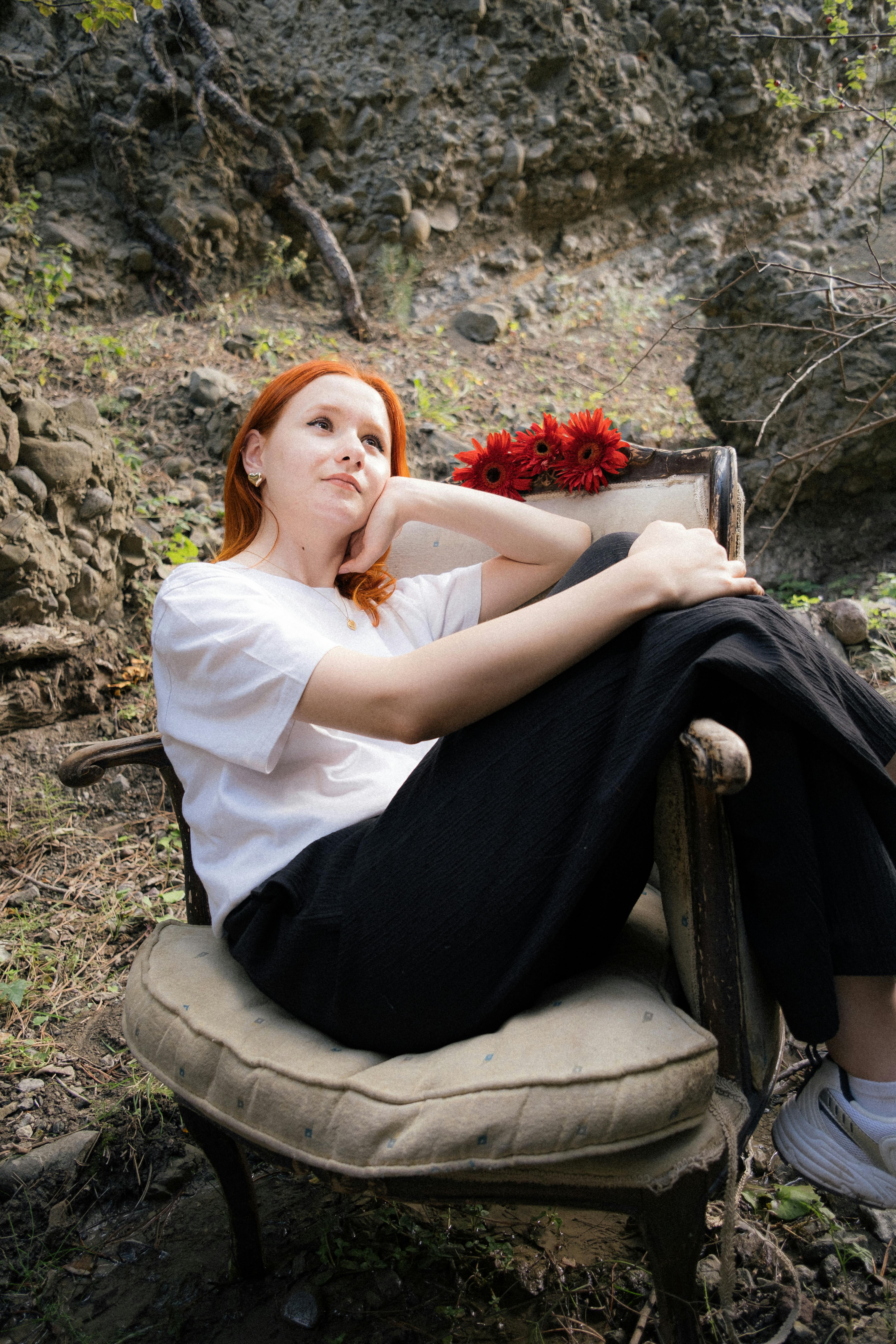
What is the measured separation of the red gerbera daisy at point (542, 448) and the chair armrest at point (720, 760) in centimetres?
127

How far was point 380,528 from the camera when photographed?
174cm

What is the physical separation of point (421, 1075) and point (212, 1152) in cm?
70

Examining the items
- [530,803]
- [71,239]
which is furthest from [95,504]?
[71,239]

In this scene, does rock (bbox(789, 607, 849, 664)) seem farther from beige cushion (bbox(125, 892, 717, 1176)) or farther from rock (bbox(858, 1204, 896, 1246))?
beige cushion (bbox(125, 892, 717, 1176))

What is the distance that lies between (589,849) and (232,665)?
0.61 m

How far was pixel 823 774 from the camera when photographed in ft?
3.51

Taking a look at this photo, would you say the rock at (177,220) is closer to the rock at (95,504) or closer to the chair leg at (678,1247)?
the rock at (95,504)

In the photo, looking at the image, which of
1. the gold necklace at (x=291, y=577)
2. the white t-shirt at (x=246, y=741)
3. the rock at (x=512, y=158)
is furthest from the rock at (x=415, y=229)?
the white t-shirt at (x=246, y=741)

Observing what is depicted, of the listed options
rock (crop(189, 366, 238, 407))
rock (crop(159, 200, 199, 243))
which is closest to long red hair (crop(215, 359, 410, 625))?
rock (crop(189, 366, 238, 407))

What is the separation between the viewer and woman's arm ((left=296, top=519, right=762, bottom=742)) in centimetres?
116

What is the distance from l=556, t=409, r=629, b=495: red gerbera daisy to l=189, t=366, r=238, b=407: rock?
3.06 meters

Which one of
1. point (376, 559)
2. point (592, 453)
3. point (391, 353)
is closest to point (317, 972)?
point (376, 559)

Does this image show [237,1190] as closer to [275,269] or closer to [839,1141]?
[839,1141]

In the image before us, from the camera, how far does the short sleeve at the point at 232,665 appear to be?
1.24 meters
